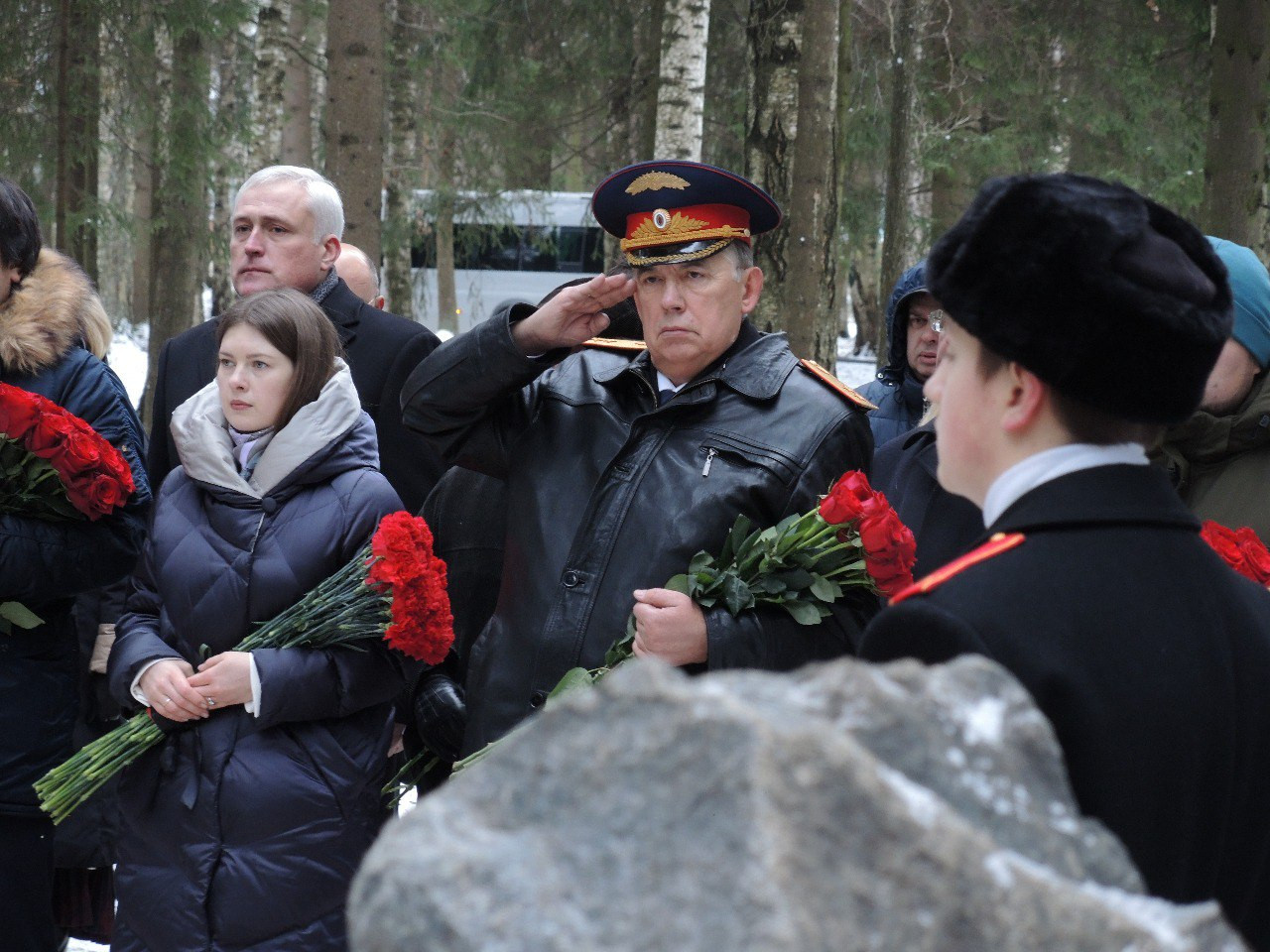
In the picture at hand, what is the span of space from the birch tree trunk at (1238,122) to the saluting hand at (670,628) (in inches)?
263

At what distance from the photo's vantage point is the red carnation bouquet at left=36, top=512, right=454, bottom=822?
3193 mm

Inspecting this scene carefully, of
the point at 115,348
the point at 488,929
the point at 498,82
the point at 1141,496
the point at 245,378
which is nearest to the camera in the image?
the point at 488,929

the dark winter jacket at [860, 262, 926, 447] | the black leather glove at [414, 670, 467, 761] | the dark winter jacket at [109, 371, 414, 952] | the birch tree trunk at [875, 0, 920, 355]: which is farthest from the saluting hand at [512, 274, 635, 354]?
the birch tree trunk at [875, 0, 920, 355]

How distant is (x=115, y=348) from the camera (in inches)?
923

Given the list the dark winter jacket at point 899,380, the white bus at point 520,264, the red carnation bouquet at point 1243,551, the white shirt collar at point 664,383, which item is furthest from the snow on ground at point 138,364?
the red carnation bouquet at point 1243,551

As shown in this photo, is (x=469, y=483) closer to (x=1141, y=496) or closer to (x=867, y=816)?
(x=1141, y=496)

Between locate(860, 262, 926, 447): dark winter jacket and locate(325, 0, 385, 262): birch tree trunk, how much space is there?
3.32 m

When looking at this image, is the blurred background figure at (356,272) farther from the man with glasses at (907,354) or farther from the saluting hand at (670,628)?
the saluting hand at (670,628)

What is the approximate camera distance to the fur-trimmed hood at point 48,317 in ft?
12.7

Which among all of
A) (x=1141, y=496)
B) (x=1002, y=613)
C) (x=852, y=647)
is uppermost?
(x=1141, y=496)

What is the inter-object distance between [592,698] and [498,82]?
12632 mm

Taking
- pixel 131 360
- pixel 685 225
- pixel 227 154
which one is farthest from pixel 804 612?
pixel 131 360

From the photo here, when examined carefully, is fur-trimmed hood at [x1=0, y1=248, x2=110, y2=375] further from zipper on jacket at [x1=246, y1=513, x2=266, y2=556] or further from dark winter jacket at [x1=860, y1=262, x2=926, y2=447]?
dark winter jacket at [x1=860, y1=262, x2=926, y2=447]

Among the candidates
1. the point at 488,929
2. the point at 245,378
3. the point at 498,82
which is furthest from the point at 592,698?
the point at 498,82
